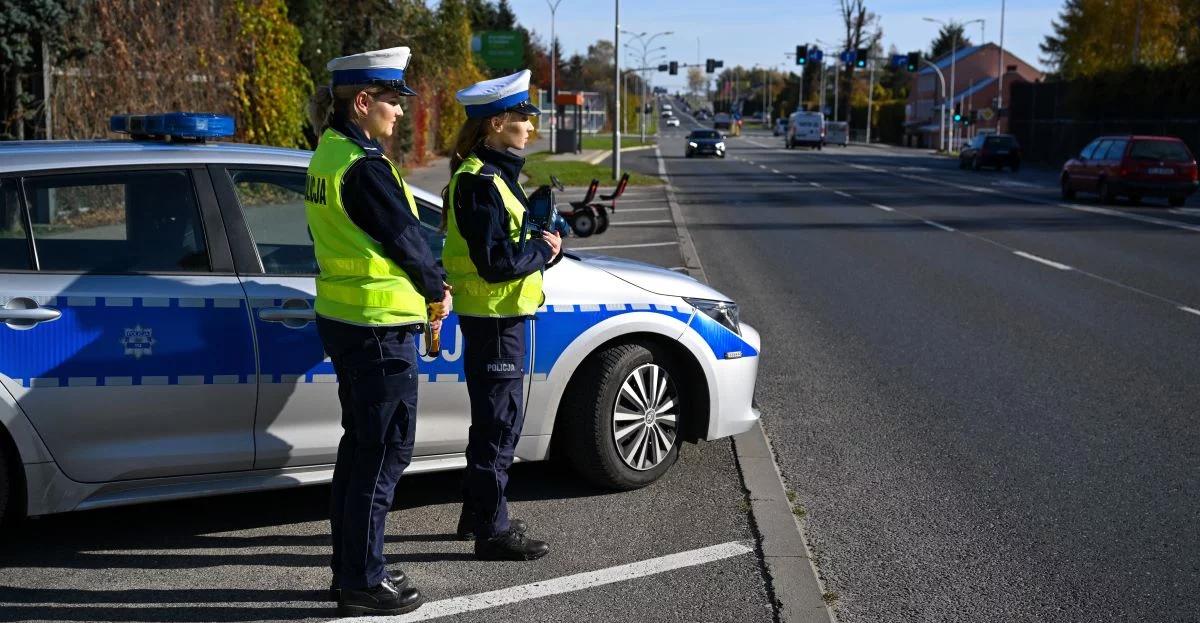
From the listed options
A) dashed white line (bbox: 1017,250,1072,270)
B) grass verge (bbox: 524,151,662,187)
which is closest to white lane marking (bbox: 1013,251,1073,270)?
dashed white line (bbox: 1017,250,1072,270)

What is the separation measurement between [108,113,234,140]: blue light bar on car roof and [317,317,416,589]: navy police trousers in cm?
143

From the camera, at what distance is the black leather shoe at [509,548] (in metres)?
4.52

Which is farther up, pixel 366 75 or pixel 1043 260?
pixel 366 75

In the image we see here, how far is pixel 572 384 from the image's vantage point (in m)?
5.16

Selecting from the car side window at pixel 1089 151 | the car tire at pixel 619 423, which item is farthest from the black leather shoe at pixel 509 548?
the car side window at pixel 1089 151

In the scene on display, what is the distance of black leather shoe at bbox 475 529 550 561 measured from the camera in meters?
4.52

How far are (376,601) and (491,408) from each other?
811 millimetres

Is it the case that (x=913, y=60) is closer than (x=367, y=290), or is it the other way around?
(x=367, y=290)

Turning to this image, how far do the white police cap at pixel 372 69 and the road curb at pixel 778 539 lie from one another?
2.14 meters

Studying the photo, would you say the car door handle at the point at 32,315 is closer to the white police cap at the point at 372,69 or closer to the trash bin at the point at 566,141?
the white police cap at the point at 372,69

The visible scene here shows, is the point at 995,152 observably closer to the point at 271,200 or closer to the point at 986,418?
the point at 986,418

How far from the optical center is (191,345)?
4430 mm

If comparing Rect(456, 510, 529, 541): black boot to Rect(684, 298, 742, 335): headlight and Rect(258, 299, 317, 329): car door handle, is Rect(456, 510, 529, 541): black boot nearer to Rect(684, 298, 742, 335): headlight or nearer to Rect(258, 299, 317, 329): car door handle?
Rect(258, 299, 317, 329): car door handle

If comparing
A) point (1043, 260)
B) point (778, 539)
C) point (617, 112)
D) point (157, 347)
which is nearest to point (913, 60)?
point (617, 112)
